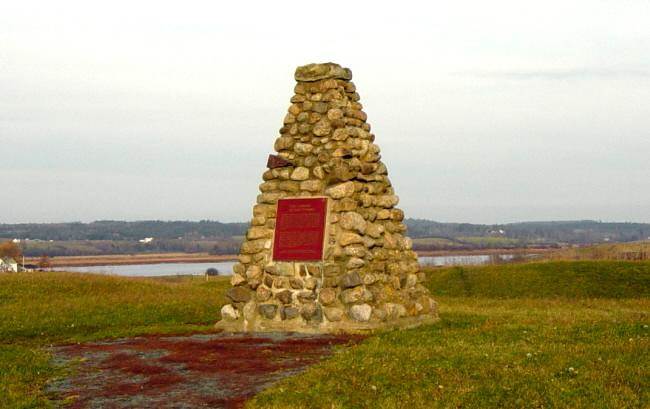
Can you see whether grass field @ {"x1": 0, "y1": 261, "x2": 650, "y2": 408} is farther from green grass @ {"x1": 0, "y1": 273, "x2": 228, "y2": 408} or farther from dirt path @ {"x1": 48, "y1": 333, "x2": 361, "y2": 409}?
dirt path @ {"x1": 48, "y1": 333, "x2": 361, "y2": 409}

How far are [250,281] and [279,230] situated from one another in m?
1.38

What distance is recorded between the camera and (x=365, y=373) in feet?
36.6

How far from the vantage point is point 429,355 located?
40.5ft

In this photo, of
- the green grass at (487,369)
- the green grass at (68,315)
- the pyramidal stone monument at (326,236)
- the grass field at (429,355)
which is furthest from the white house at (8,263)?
the green grass at (487,369)

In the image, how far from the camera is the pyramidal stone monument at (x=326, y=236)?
54.1 feet

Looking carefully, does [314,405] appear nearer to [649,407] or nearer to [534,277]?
[649,407]

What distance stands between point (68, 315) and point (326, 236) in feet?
30.3

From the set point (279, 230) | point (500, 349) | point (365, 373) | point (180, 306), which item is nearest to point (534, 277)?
point (180, 306)

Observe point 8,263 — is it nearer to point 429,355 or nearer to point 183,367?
point 183,367

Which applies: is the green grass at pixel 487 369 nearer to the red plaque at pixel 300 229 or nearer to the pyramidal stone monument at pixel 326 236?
the pyramidal stone monument at pixel 326 236

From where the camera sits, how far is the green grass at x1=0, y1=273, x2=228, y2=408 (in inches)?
492

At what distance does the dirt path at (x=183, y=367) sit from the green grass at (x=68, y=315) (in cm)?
66

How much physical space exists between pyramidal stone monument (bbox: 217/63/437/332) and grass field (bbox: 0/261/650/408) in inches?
50.7

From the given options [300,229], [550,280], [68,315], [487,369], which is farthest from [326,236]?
[550,280]
